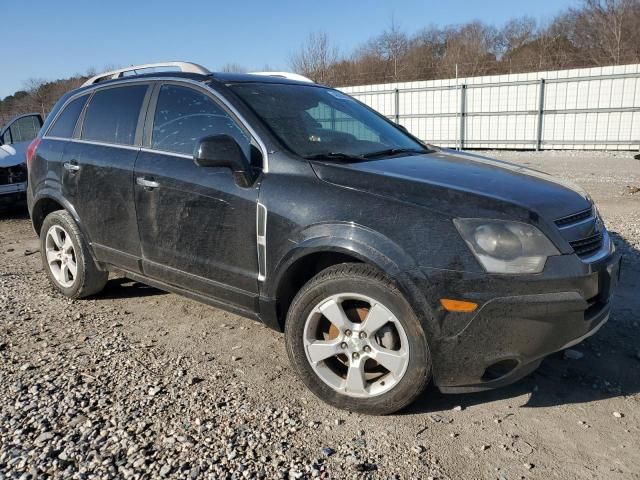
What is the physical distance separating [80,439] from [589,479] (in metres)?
2.36

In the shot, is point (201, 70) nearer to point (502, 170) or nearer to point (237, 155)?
point (237, 155)

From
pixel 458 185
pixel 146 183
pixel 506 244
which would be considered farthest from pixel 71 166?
pixel 506 244

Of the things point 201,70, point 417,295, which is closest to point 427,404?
point 417,295

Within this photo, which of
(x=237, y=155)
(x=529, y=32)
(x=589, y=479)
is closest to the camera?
(x=589, y=479)

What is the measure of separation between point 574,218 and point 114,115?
3349 millimetres

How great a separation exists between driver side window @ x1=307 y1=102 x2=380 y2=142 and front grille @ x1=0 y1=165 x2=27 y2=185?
6.85 m

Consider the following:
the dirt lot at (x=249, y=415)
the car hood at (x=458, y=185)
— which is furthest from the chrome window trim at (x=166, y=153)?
the dirt lot at (x=249, y=415)

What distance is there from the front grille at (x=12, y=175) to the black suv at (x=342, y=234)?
5346mm

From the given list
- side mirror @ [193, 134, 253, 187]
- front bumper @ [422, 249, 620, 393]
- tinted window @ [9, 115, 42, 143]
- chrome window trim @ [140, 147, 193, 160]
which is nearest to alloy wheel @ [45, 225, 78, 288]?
chrome window trim @ [140, 147, 193, 160]

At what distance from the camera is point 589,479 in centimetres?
225

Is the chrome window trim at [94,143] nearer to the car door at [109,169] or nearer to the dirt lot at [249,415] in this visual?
the car door at [109,169]

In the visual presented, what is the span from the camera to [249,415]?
2.74 m

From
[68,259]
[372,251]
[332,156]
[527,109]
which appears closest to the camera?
[372,251]

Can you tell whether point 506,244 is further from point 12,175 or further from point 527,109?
point 527,109
